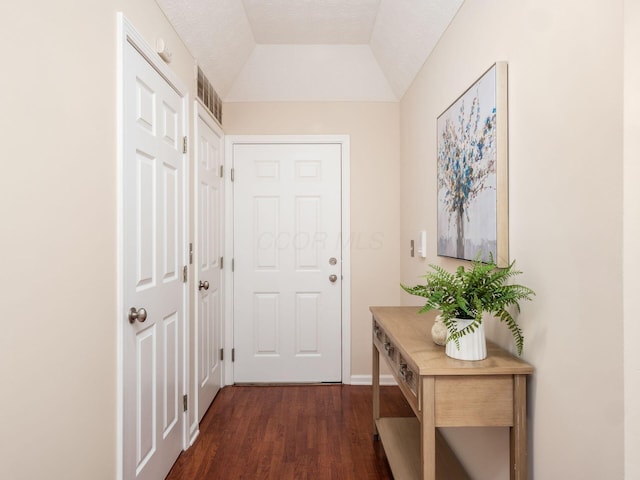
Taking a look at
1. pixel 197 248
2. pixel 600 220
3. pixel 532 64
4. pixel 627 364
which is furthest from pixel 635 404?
pixel 197 248

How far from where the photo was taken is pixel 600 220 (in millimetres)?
946

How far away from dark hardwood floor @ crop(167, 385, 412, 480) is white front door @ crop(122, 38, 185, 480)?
0.79 feet

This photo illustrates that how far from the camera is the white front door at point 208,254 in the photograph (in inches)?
97.5

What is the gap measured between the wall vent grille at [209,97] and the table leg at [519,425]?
2.34 m

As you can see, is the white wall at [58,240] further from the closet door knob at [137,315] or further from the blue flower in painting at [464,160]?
the blue flower in painting at [464,160]

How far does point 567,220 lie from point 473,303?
374 millimetres

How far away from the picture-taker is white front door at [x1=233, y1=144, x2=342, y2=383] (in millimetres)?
3186

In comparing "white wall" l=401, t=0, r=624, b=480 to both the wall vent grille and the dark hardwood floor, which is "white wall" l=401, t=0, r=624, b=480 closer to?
the dark hardwood floor

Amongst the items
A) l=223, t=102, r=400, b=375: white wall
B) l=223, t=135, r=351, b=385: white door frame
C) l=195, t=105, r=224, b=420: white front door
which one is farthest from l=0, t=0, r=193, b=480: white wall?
l=223, t=102, r=400, b=375: white wall

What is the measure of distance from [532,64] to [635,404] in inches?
40.3

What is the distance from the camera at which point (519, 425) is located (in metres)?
1.22

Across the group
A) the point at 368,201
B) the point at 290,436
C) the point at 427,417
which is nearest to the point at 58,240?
the point at 427,417

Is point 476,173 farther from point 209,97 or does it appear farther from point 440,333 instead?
point 209,97

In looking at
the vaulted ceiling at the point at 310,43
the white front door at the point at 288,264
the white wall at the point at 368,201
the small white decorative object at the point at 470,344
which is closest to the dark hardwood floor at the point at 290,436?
the white front door at the point at 288,264
